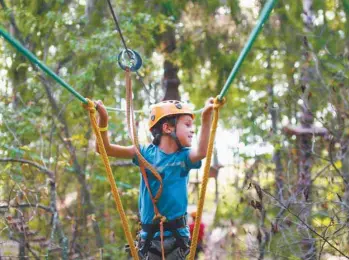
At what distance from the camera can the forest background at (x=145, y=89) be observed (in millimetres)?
5539

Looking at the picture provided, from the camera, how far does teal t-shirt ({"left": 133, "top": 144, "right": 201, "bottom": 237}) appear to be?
280 cm

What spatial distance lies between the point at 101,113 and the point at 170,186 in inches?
18.4

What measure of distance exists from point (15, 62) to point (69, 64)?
56 centimetres

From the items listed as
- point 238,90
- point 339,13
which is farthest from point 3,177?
point 339,13

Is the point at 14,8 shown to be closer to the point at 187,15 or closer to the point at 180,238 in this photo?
the point at 187,15

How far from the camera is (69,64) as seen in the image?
6246mm

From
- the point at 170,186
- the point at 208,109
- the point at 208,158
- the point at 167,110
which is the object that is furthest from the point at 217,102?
the point at 170,186

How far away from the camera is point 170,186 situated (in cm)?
281

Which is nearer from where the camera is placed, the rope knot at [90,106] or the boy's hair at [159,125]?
the rope knot at [90,106]

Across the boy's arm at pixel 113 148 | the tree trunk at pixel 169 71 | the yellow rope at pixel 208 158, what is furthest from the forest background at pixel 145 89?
A: the yellow rope at pixel 208 158

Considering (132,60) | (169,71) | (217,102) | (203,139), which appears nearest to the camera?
(217,102)

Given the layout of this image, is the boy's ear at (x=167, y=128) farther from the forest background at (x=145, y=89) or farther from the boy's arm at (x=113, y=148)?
the forest background at (x=145, y=89)

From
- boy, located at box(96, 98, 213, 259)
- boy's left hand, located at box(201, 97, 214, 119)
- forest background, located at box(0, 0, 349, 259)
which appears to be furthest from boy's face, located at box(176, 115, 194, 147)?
forest background, located at box(0, 0, 349, 259)

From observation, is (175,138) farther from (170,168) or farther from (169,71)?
(169,71)
